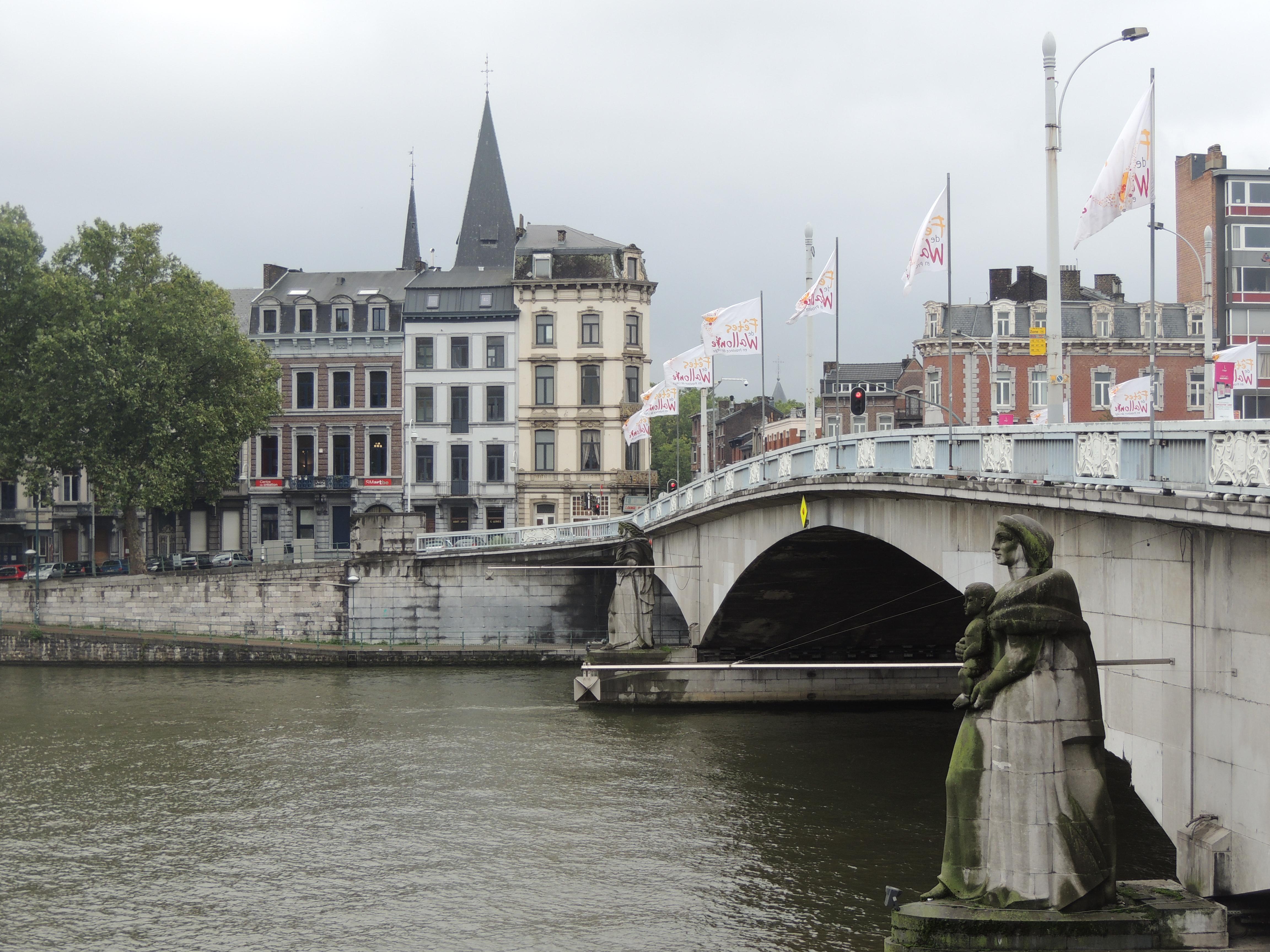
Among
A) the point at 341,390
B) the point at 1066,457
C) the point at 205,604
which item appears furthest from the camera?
the point at 341,390

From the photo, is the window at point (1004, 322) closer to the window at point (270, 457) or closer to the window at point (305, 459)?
the window at point (305, 459)

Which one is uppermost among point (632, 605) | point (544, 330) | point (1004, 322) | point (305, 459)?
point (1004, 322)

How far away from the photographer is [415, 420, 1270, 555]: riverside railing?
476 inches

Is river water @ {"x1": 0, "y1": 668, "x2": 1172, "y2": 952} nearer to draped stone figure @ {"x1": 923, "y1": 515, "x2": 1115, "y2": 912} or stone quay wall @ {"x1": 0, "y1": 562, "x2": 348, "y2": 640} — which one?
draped stone figure @ {"x1": 923, "y1": 515, "x2": 1115, "y2": 912}

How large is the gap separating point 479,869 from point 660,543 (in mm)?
21473

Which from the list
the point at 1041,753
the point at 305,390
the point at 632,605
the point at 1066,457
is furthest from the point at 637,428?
the point at 1041,753

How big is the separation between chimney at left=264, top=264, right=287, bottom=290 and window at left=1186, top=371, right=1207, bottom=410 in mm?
43714

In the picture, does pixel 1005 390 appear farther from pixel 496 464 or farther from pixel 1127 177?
pixel 1127 177

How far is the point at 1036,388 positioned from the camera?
61.9m

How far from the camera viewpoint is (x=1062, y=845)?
42.2ft

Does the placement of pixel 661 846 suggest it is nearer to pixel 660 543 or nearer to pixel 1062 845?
pixel 1062 845

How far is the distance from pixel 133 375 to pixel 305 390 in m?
12.6

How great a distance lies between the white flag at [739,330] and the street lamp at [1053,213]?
1357cm

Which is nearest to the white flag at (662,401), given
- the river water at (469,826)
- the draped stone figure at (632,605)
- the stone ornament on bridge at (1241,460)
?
the draped stone figure at (632,605)
